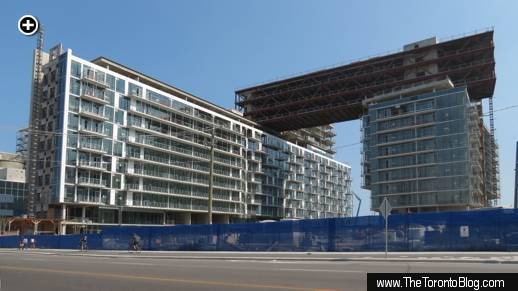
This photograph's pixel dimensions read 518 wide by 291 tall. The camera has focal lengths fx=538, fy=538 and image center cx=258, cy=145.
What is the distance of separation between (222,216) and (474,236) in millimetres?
94403

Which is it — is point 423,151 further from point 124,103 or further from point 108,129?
point 108,129

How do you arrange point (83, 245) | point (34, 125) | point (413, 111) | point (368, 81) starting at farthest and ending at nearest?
point (368, 81) < point (413, 111) < point (34, 125) < point (83, 245)

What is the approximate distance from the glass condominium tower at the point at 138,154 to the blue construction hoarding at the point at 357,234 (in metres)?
24.8

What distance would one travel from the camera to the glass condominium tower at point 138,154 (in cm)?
8794

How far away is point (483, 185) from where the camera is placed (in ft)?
406

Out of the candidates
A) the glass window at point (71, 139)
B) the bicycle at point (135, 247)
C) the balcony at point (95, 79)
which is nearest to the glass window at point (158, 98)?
the balcony at point (95, 79)

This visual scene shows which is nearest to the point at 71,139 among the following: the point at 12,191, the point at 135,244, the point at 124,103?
the point at 124,103

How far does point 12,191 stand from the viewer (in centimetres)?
10106

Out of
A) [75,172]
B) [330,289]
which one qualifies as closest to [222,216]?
[75,172]

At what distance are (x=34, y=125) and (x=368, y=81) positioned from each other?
2762 inches

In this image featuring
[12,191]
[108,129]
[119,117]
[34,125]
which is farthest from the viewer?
[12,191]

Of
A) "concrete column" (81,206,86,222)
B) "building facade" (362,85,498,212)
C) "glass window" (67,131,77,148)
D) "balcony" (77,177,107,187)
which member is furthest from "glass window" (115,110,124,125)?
"building facade" (362,85,498,212)

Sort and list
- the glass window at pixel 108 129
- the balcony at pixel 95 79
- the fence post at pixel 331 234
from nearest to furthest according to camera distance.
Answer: the fence post at pixel 331 234 → the balcony at pixel 95 79 → the glass window at pixel 108 129

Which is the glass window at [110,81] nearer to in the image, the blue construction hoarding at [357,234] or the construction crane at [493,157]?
the blue construction hoarding at [357,234]
